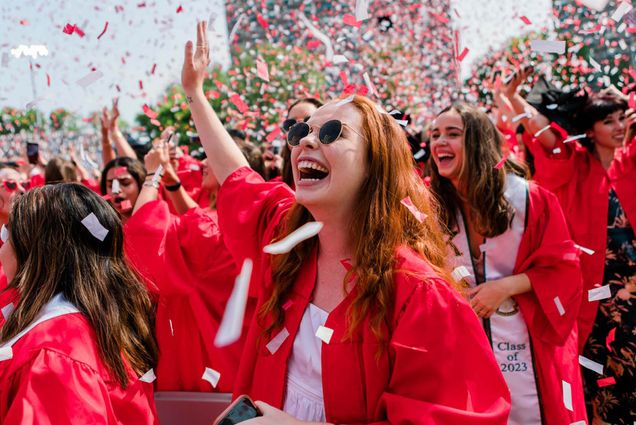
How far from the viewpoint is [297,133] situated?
86.2 inches

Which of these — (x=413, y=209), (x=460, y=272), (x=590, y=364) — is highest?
(x=413, y=209)

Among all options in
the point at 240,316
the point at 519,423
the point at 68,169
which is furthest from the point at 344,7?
the point at 240,316

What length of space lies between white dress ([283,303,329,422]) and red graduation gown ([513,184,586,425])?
175 cm

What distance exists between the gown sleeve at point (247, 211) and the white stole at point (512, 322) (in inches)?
51.3

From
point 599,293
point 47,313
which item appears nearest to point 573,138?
point 599,293

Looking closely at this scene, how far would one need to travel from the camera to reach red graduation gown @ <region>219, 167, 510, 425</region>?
170 cm

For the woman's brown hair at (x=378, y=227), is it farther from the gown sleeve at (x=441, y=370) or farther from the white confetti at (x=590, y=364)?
the white confetti at (x=590, y=364)

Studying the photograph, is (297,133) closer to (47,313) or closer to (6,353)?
(47,313)

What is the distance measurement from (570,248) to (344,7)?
9.61m

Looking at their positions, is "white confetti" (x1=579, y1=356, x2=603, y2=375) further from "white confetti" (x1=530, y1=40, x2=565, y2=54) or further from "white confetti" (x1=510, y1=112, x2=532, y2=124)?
"white confetti" (x1=530, y1=40, x2=565, y2=54)

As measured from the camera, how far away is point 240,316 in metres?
1.94

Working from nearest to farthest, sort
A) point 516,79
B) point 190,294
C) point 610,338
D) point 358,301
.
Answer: point 358,301 → point 190,294 → point 610,338 → point 516,79

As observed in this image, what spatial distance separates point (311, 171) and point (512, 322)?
71.3 inches

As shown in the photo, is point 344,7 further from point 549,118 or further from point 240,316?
point 240,316
